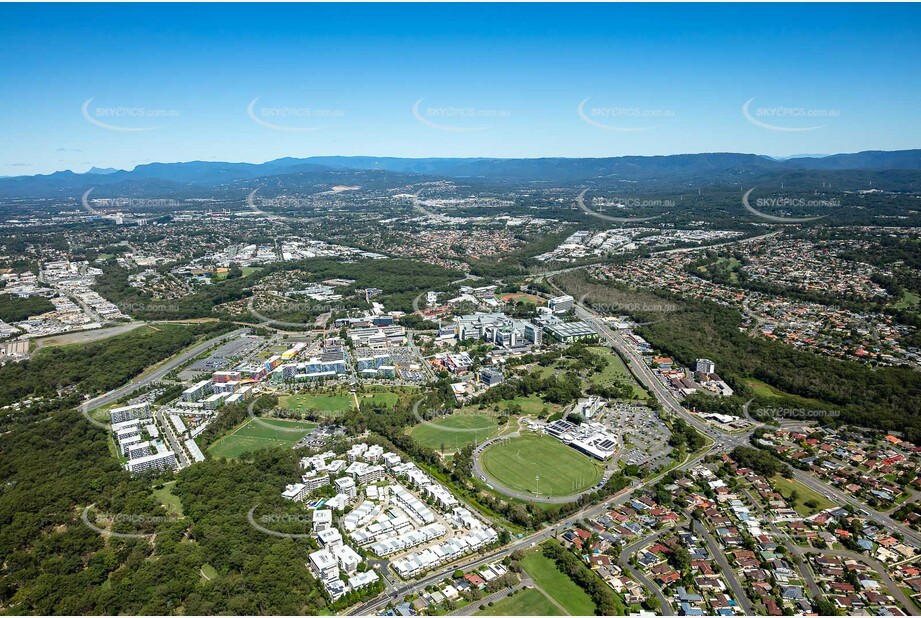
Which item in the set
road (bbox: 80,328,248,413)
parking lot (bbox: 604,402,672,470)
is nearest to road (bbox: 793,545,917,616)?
parking lot (bbox: 604,402,672,470)

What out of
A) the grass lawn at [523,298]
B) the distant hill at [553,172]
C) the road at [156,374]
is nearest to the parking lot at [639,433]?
the grass lawn at [523,298]

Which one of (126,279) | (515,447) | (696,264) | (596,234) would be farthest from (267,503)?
(596,234)

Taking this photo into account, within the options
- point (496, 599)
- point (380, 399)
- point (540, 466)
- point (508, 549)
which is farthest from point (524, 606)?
point (380, 399)

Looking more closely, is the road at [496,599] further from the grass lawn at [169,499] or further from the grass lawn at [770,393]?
the grass lawn at [770,393]

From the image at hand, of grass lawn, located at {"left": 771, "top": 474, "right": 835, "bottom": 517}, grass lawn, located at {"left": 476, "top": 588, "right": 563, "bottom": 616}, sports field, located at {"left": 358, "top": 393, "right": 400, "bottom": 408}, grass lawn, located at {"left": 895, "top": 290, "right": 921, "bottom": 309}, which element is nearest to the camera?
grass lawn, located at {"left": 476, "top": 588, "right": 563, "bottom": 616}

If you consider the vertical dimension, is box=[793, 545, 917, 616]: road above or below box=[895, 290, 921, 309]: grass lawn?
below

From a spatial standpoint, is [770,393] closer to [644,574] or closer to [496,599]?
[644,574]

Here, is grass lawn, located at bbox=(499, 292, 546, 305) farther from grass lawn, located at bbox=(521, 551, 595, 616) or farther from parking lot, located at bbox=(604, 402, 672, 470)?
grass lawn, located at bbox=(521, 551, 595, 616)
